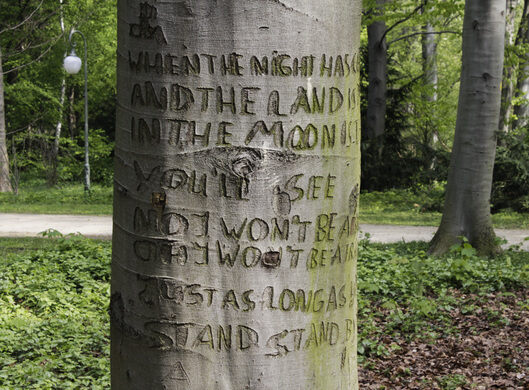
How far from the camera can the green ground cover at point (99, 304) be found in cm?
471

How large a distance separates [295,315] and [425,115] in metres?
20.9

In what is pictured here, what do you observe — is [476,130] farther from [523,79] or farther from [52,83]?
[52,83]

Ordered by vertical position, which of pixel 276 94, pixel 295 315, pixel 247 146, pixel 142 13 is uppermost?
pixel 142 13

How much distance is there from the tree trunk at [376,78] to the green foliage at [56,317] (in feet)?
45.6

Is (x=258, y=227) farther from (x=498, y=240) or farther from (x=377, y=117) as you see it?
(x=377, y=117)

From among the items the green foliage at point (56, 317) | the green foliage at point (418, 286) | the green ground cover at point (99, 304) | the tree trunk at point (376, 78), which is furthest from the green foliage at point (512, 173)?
the green foliage at point (56, 317)

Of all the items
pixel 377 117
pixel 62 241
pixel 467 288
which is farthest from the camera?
pixel 377 117

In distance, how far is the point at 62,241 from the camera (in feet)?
29.7

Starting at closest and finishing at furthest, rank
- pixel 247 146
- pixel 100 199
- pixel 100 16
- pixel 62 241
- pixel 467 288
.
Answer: pixel 247 146 → pixel 467 288 → pixel 62 241 → pixel 100 199 → pixel 100 16

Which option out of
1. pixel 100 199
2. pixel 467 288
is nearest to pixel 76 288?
pixel 467 288

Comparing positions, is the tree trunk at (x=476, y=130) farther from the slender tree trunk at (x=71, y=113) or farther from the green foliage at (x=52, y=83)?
the slender tree trunk at (x=71, y=113)

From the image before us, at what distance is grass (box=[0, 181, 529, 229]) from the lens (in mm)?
14797

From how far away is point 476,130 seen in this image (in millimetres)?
8859

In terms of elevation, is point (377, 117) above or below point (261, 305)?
above
